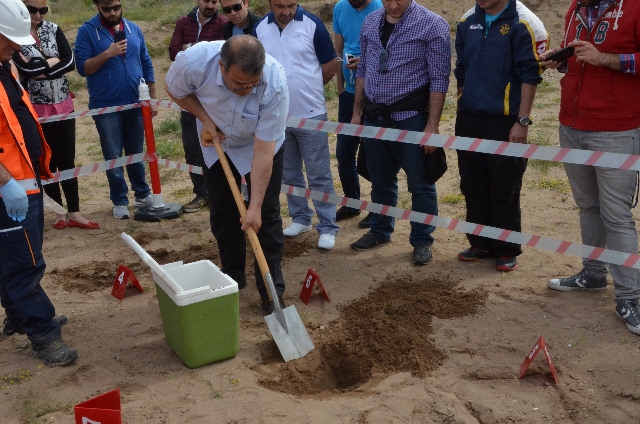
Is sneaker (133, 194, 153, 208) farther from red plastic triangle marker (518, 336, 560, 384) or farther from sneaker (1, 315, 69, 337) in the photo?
red plastic triangle marker (518, 336, 560, 384)

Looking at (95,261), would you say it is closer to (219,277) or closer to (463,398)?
(219,277)

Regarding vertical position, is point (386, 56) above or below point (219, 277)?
above

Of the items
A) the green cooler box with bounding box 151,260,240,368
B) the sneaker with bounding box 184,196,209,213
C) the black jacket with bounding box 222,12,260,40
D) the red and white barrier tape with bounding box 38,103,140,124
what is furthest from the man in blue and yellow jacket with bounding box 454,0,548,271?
the red and white barrier tape with bounding box 38,103,140,124

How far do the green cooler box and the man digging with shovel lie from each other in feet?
1.63

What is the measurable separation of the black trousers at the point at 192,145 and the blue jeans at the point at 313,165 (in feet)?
3.79

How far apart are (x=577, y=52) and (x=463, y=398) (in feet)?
7.44

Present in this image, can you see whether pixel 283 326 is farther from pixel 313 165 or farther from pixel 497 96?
pixel 497 96

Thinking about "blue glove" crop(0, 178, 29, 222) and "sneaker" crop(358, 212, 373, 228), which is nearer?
"blue glove" crop(0, 178, 29, 222)

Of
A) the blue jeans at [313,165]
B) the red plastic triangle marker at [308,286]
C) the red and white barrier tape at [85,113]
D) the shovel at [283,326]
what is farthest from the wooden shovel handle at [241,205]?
the red and white barrier tape at [85,113]

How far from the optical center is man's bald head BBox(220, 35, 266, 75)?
12.2 ft

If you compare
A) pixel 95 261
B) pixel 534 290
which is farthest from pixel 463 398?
pixel 95 261

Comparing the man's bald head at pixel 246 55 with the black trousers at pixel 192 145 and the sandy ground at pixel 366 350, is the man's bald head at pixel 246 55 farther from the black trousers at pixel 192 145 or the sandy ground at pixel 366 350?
the black trousers at pixel 192 145

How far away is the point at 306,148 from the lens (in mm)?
5824

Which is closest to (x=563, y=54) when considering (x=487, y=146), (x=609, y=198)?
(x=487, y=146)
